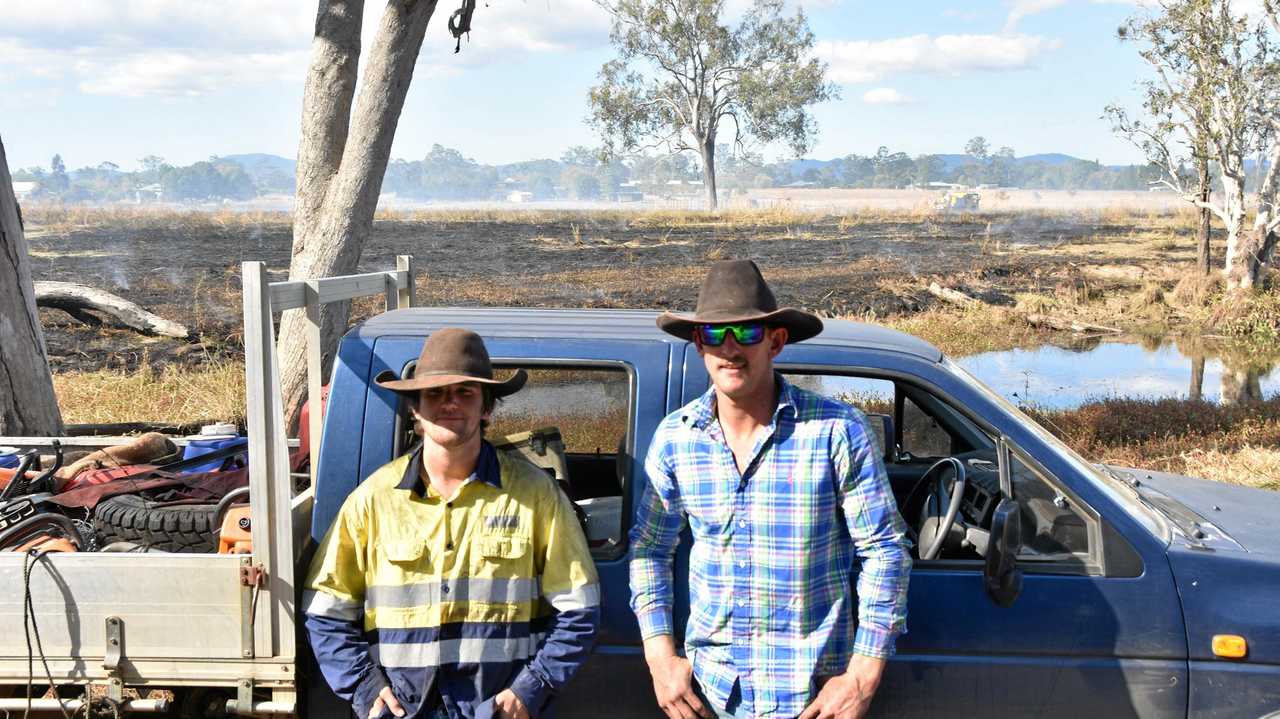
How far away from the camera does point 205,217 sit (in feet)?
174

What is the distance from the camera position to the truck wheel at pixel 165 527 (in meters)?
3.84

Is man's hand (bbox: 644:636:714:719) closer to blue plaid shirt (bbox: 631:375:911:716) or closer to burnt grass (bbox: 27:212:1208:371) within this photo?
blue plaid shirt (bbox: 631:375:911:716)

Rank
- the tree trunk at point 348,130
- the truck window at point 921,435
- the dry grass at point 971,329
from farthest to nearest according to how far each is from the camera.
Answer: the dry grass at point 971,329, the tree trunk at point 348,130, the truck window at point 921,435

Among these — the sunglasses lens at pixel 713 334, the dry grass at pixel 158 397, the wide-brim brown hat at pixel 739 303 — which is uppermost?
the wide-brim brown hat at pixel 739 303

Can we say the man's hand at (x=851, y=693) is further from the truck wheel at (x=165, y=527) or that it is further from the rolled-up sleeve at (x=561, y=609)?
the truck wheel at (x=165, y=527)

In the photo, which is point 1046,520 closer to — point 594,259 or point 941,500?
point 941,500

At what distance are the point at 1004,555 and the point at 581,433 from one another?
1611 mm

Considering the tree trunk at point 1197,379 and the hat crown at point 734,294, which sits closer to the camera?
the hat crown at point 734,294

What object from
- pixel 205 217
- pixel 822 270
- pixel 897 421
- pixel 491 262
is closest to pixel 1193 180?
pixel 822 270

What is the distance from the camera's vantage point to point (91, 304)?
14.4 meters

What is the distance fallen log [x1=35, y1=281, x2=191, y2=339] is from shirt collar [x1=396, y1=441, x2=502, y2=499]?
12979mm

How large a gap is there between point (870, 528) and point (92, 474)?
136 inches

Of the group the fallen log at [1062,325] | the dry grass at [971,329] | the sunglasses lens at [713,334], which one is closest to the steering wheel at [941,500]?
the sunglasses lens at [713,334]

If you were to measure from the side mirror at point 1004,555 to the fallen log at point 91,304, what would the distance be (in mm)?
13737
